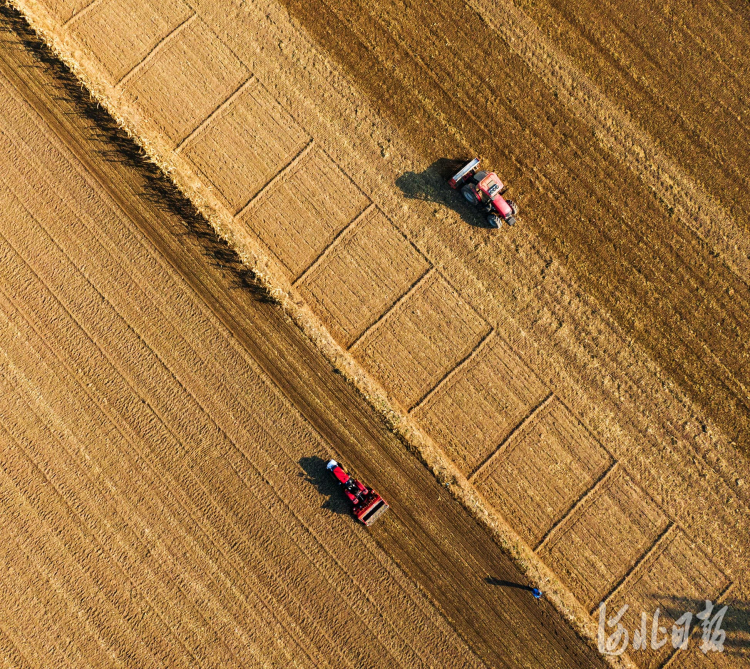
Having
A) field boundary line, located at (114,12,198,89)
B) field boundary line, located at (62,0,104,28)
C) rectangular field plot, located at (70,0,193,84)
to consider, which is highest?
field boundary line, located at (62,0,104,28)

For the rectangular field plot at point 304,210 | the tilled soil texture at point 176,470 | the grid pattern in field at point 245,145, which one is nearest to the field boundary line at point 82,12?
the tilled soil texture at point 176,470

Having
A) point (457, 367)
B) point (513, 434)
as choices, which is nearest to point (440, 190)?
point (457, 367)

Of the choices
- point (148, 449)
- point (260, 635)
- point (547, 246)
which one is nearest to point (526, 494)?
point (547, 246)

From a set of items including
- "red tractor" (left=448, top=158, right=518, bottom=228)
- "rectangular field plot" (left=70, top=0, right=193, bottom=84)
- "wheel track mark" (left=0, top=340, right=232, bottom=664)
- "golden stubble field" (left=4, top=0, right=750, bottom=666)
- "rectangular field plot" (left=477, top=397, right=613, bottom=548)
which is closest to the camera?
"wheel track mark" (left=0, top=340, right=232, bottom=664)

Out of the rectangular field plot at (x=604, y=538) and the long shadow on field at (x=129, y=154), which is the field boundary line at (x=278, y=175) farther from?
the rectangular field plot at (x=604, y=538)

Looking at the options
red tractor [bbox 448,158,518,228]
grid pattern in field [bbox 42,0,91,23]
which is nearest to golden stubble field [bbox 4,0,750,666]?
grid pattern in field [bbox 42,0,91,23]
